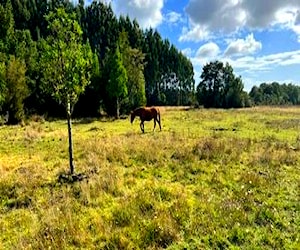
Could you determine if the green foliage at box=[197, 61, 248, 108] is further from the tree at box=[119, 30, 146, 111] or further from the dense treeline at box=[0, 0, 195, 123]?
the tree at box=[119, 30, 146, 111]

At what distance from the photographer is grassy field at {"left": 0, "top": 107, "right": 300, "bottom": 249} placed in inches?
348

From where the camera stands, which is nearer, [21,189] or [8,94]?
[21,189]

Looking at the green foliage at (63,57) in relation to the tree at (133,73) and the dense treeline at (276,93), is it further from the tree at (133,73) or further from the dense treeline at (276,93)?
the dense treeline at (276,93)

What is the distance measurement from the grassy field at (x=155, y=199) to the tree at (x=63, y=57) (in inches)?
100

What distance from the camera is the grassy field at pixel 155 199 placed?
29.0ft

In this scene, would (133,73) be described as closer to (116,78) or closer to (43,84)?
(116,78)

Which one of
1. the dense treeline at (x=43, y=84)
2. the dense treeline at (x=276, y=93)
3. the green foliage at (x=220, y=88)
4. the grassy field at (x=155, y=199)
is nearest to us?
the grassy field at (x=155, y=199)

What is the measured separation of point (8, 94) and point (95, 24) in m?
82.2

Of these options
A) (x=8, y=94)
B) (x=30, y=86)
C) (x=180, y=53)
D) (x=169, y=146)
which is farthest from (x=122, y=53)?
(x=180, y=53)

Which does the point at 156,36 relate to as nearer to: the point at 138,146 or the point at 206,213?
the point at 138,146

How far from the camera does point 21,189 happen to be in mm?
12930

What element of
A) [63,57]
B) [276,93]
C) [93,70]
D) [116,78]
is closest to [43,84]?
[63,57]

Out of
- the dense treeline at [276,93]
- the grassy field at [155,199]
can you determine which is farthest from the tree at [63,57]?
the dense treeline at [276,93]

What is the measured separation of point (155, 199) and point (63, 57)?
22.1 ft
